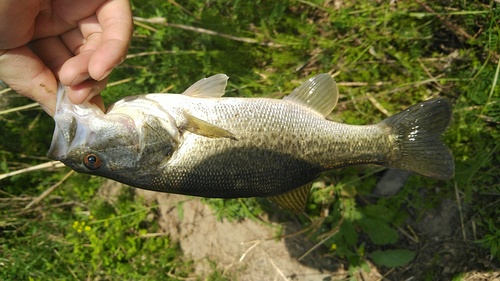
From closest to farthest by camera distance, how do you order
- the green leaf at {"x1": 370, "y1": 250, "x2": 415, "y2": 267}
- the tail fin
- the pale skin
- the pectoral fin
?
the pectoral fin, the pale skin, the tail fin, the green leaf at {"x1": 370, "y1": 250, "x2": 415, "y2": 267}

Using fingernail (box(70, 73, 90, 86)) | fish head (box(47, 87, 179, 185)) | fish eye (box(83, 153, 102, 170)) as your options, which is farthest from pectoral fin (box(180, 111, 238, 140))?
fingernail (box(70, 73, 90, 86))

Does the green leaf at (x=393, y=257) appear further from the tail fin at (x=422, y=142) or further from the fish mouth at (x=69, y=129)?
the fish mouth at (x=69, y=129)

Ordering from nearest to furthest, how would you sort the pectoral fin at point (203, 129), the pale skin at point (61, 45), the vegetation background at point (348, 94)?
the pectoral fin at point (203, 129) < the pale skin at point (61, 45) < the vegetation background at point (348, 94)

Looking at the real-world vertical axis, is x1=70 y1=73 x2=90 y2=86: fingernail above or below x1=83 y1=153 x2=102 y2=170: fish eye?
above

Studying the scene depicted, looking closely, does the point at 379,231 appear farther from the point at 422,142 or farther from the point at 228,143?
the point at 228,143

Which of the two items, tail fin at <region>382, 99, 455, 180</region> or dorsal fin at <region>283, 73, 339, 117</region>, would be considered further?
dorsal fin at <region>283, 73, 339, 117</region>

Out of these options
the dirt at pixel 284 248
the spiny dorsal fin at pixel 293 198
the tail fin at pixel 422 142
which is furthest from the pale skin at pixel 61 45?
the dirt at pixel 284 248

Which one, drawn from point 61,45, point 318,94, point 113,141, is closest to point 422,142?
point 318,94

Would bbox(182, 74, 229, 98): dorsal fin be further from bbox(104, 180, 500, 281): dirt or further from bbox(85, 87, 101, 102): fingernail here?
bbox(104, 180, 500, 281): dirt
